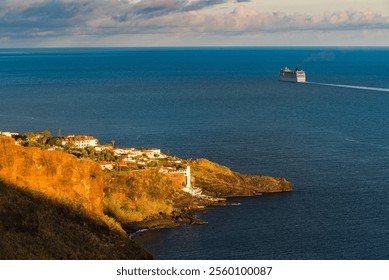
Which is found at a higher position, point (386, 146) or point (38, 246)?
point (38, 246)

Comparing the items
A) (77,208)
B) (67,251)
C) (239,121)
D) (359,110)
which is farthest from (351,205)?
(359,110)

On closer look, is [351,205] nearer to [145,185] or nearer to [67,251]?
[145,185]

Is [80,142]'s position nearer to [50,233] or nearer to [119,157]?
[119,157]

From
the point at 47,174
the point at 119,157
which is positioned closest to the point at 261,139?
the point at 119,157

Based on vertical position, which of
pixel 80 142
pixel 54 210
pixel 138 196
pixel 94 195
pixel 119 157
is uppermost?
pixel 54 210

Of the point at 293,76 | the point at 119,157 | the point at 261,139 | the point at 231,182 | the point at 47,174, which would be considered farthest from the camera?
the point at 293,76

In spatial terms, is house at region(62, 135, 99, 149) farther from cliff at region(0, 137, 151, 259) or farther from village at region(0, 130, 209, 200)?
cliff at region(0, 137, 151, 259)
